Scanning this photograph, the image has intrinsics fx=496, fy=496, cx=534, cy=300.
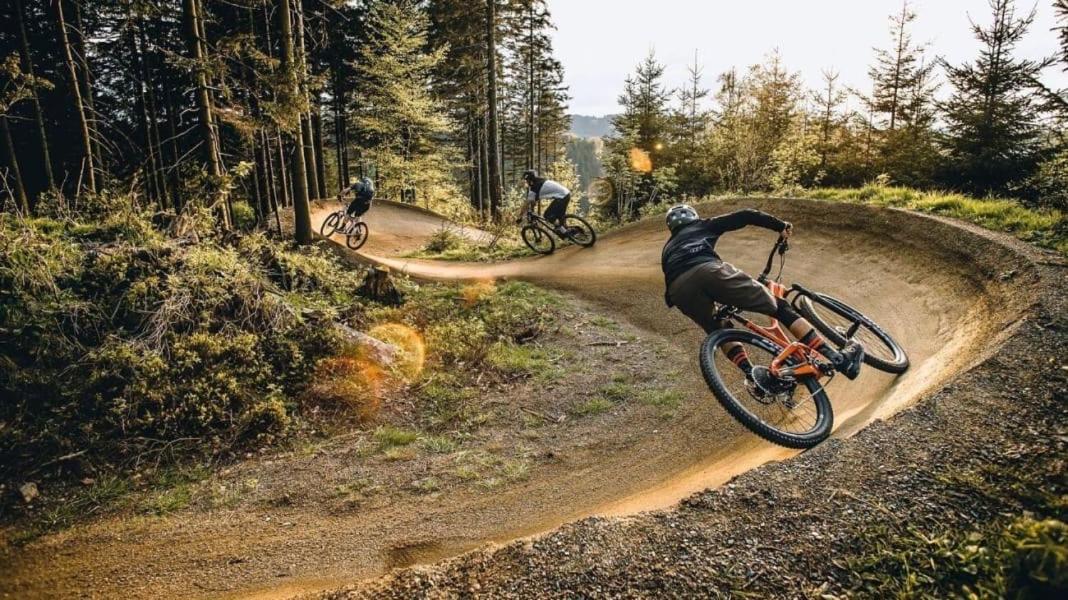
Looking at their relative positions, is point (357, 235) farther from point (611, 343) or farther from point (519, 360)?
point (611, 343)

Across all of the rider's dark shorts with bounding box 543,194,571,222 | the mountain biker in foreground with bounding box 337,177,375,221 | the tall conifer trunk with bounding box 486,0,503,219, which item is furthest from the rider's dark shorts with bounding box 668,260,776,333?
the tall conifer trunk with bounding box 486,0,503,219

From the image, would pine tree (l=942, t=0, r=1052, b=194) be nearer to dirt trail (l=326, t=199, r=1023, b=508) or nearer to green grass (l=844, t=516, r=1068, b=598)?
dirt trail (l=326, t=199, r=1023, b=508)

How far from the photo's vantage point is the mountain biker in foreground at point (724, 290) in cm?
543

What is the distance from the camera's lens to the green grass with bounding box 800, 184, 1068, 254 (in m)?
7.78

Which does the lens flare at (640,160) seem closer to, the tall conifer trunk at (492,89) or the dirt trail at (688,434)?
the tall conifer trunk at (492,89)

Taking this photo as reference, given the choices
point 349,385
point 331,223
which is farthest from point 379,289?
point 331,223

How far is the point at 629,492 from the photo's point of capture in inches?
209

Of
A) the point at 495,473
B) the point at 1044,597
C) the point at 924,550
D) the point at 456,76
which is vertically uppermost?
the point at 456,76

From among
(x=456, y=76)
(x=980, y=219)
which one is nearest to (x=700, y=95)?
(x=456, y=76)

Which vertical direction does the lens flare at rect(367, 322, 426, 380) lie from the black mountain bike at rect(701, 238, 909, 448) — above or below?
below

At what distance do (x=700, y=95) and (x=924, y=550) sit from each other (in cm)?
Result: 5078

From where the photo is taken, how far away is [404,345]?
30.0 ft

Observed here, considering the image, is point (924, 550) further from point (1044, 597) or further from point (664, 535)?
point (664, 535)

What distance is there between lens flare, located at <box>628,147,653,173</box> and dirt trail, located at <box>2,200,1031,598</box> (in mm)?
17739
